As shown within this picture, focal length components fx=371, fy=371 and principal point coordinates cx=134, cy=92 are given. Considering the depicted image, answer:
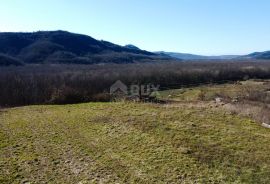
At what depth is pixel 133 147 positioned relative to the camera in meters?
15.0

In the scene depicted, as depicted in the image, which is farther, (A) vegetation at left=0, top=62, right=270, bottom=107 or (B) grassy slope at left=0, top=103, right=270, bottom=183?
(A) vegetation at left=0, top=62, right=270, bottom=107

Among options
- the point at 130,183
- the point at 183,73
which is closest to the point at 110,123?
the point at 130,183

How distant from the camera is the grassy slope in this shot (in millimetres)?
12312

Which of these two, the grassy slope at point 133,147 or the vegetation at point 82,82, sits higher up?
the grassy slope at point 133,147

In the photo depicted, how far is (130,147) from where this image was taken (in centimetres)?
1506

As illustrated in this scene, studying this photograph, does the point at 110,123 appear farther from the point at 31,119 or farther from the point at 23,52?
the point at 23,52

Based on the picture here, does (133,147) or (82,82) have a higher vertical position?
(133,147)

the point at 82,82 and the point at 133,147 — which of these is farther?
the point at 82,82

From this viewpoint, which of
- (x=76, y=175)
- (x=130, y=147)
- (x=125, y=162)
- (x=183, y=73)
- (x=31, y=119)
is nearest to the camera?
(x=76, y=175)

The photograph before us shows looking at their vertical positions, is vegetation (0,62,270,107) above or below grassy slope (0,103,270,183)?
below

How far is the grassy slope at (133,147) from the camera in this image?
12.3 m

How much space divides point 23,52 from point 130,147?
182205mm

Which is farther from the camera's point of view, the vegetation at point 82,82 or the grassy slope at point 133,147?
the vegetation at point 82,82

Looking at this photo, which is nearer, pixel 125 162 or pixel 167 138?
pixel 125 162
